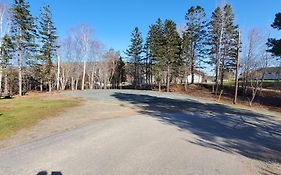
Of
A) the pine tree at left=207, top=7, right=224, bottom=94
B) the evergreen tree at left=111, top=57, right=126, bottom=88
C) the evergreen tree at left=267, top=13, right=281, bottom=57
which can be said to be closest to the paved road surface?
the evergreen tree at left=267, top=13, right=281, bottom=57

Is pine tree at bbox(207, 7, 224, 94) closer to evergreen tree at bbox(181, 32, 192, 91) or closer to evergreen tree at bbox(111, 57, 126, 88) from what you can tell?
evergreen tree at bbox(181, 32, 192, 91)

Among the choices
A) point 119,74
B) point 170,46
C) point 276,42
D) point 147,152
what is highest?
point 170,46

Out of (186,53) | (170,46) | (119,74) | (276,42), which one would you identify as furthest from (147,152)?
(119,74)

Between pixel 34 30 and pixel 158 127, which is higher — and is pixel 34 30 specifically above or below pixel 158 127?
above

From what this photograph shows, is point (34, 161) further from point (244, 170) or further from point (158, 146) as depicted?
point (244, 170)

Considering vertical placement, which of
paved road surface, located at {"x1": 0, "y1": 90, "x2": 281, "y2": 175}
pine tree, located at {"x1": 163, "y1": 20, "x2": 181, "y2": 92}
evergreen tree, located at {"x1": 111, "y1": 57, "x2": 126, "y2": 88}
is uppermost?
pine tree, located at {"x1": 163, "y1": 20, "x2": 181, "y2": 92}

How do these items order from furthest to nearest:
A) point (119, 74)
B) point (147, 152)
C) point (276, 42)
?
point (119, 74)
point (276, 42)
point (147, 152)

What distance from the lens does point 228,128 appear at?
45.3 feet

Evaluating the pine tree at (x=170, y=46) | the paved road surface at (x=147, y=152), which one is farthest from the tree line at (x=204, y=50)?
the paved road surface at (x=147, y=152)

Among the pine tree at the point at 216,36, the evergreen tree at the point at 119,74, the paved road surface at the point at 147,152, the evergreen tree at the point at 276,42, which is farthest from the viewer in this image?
the evergreen tree at the point at 119,74

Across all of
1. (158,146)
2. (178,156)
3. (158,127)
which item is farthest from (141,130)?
(178,156)

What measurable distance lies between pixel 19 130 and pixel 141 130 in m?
5.48

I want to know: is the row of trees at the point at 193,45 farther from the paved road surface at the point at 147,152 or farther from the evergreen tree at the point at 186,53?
the paved road surface at the point at 147,152

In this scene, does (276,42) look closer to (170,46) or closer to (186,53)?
(170,46)
